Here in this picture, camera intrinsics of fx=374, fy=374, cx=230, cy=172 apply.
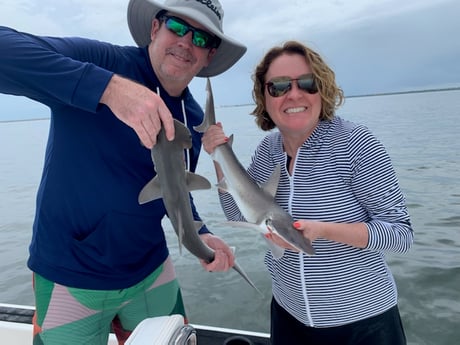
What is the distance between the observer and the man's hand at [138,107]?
5.55ft

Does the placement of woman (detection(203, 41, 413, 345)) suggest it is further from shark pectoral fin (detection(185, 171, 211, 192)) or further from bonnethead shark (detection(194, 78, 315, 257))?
shark pectoral fin (detection(185, 171, 211, 192))

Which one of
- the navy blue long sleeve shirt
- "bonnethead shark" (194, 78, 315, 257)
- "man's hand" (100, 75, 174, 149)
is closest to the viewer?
"man's hand" (100, 75, 174, 149)

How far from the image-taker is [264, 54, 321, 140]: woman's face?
2656 millimetres

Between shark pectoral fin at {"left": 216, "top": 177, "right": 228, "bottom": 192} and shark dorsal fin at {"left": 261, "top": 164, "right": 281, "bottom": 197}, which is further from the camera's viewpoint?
shark pectoral fin at {"left": 216, "top": 177, "right": 228, "bottom": 192}

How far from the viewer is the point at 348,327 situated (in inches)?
98.4

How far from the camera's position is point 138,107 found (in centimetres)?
169

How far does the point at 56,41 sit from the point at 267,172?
1.70 m

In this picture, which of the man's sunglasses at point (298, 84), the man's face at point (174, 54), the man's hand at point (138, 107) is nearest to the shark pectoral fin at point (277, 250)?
the man's sunglasses at point (298, 84)

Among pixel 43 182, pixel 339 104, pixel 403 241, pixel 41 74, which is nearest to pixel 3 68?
pixel 41 74

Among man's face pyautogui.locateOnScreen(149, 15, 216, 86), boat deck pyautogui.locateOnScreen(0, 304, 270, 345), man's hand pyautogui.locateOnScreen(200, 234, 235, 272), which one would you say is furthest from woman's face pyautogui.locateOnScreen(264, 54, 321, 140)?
boat deck pyautogui.locateOnScreen(0, 304, 270, 345)

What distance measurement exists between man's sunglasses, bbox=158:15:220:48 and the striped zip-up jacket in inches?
40.8

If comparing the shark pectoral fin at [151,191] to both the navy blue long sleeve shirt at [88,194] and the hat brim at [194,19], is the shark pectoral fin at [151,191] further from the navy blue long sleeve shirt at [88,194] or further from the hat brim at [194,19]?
the hat brim at [194,19]

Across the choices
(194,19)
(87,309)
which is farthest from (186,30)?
→ (87,309)

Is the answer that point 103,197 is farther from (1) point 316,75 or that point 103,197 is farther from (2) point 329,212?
(1) point 316,75
